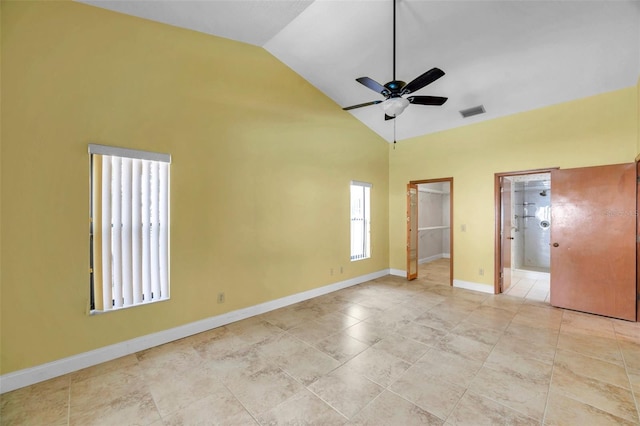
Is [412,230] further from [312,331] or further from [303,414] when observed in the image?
[303,414]

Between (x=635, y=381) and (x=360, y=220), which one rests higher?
(x=360, y=220)

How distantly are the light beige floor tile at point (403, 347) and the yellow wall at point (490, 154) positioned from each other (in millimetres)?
2787

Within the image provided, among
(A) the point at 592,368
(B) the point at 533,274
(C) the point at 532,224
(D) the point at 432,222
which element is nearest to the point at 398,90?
(A) the point at 592,368

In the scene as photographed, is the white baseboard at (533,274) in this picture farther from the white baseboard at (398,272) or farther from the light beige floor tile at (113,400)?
the light beige floor tile at (113,400)

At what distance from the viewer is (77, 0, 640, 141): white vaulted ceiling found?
271 centimetres

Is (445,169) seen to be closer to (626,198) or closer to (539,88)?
(539,88)

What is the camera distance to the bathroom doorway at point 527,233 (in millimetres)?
5211

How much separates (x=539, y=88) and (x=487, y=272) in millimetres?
3122

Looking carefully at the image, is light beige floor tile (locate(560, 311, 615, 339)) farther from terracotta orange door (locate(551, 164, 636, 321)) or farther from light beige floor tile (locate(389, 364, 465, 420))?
light beige floor tile (locate(389, 364, 465, 420))

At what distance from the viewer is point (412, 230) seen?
248 inches

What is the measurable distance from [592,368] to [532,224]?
5.82m

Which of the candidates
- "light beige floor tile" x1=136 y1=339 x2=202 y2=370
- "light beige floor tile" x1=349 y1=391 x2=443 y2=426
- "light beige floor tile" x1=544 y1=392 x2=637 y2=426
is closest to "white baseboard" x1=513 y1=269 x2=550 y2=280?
"light beige floor tile" x1=544 y1=392 x2=637 y2=426

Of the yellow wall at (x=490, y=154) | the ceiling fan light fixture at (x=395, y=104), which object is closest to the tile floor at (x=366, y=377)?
the yellow wall at (x=490, y=154)

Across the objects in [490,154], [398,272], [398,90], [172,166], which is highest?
[398,90]
